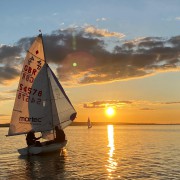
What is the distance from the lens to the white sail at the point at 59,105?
47094mm

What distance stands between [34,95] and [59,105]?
369 cm

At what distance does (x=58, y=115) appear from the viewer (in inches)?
1854

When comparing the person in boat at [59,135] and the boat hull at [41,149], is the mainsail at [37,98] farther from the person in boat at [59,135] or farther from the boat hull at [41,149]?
the boat hull at [41,149]

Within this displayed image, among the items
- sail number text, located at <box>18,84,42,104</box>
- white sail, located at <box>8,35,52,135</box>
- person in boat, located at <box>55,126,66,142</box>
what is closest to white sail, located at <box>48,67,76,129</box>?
white sail, located at <box>8,35,52,135</box>

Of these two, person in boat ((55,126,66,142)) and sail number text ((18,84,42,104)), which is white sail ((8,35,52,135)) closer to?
sail number text ((18,84,42,104))

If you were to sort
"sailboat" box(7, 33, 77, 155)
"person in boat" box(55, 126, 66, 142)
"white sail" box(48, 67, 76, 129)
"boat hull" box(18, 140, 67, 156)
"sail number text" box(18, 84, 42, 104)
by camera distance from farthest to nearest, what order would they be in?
"white sail" box(48, 67, 76, 129)
"sail number text" box(18, 84, 42, 104)
"sailboat" box(7, 33, 77, 155)
"person in boat" box(55, 126, 66, 142)
"boat hull" box(18, 140, 67, 156)

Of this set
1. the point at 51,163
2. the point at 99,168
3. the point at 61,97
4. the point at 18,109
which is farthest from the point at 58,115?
the point at 99,168

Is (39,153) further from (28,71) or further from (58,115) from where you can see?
(28,71)

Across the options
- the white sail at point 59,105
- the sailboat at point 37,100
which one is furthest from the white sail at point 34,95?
the white sail at point 59,105

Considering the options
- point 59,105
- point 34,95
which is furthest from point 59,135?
point 34,95

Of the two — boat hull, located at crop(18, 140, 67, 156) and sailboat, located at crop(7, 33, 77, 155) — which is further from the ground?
sailboat, located at crop(7, 33, 77, 155)

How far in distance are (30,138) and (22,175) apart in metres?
11.8

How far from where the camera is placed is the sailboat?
152ft

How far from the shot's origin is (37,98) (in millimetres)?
46750
